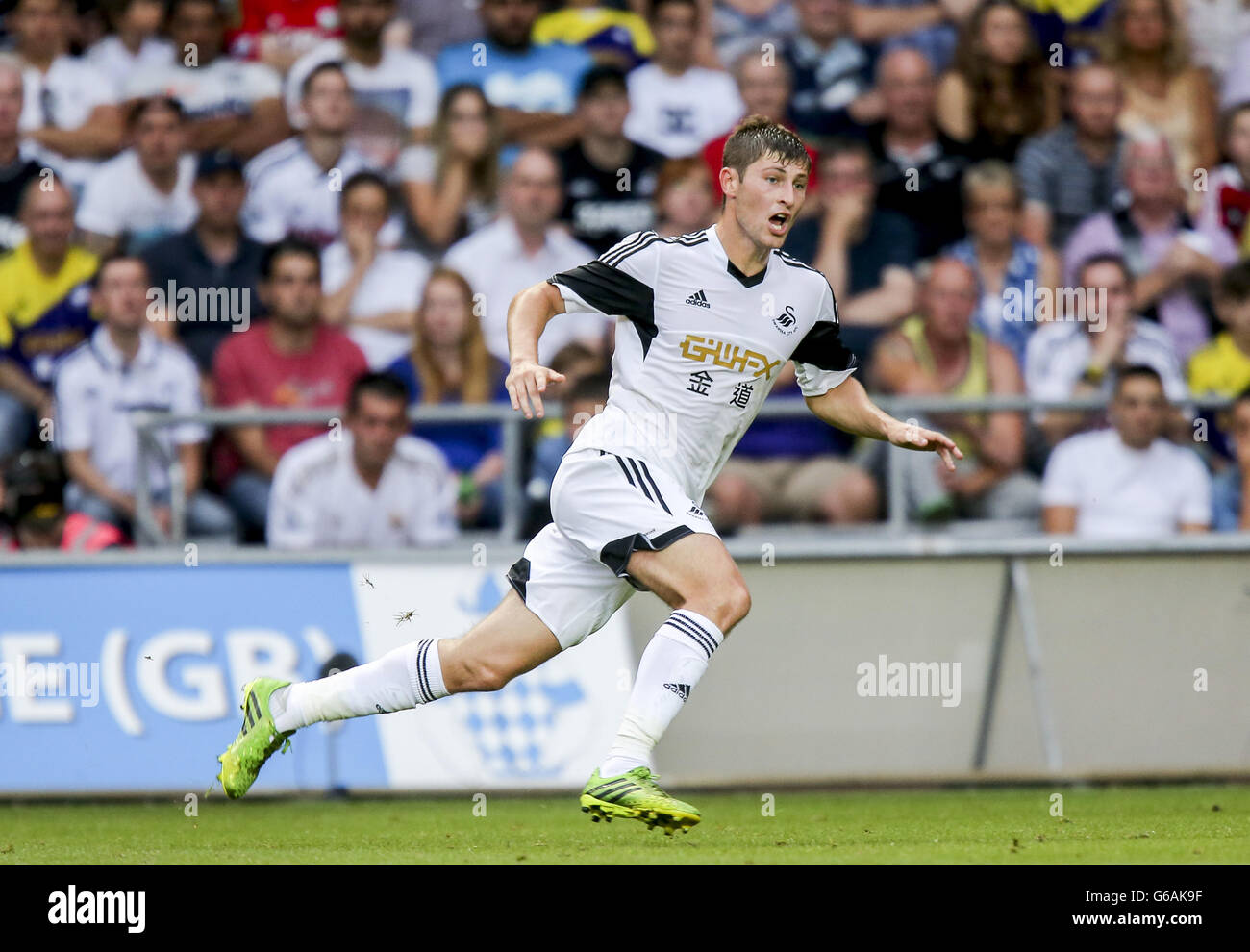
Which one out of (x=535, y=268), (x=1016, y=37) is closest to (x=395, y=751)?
(x=535, y=268)

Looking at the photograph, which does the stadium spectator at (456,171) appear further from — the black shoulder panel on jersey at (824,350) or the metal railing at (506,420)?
the black shoulder panel on jersey at (824,350)

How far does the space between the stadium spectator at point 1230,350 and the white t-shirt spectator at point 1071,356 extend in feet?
0.39

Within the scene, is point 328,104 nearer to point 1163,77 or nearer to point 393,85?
point 393,85

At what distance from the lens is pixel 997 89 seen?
40.7ft

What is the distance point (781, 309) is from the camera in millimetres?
6988

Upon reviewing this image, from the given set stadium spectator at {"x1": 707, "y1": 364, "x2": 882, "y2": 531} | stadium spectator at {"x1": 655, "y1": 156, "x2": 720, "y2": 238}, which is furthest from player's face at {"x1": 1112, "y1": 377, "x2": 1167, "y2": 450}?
stadium spectator at {"x1": 655, "y1": 156, "x2": 720, "y2": 238}

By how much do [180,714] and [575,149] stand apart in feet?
15.0

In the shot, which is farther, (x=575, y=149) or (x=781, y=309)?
(x=575, y=149)

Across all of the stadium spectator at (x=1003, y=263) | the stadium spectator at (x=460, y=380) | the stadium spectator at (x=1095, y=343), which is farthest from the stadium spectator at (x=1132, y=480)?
the stadium spectator at (x=460, y=380)

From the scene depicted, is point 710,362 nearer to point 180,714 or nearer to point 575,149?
point 180,714

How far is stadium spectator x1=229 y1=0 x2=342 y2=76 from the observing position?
1273 centimetres

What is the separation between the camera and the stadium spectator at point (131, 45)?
1280cm

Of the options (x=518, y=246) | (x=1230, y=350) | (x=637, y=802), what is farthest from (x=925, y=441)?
(x=518, y=246)
